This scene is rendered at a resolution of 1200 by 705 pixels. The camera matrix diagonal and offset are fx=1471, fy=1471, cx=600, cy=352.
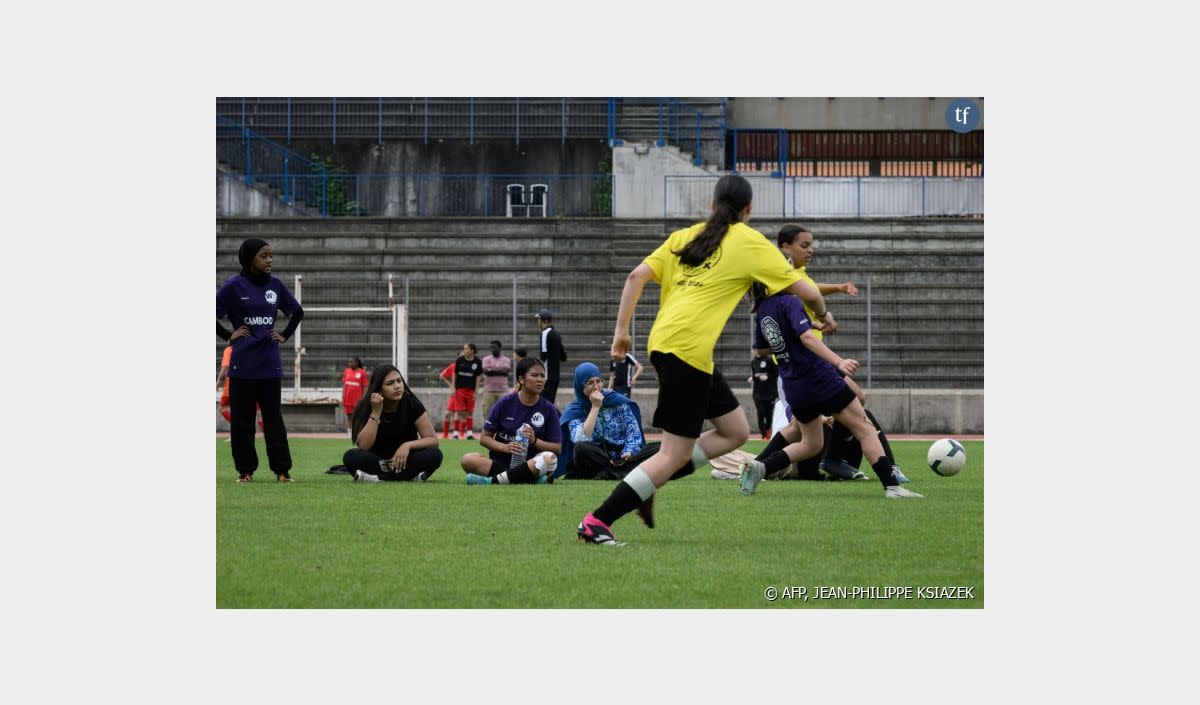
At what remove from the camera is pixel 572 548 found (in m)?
7.88

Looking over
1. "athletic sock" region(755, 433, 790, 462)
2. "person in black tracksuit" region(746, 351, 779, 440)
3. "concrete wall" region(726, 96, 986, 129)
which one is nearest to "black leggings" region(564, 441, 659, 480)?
"athletic sock" region(755, 433, 790, 462)

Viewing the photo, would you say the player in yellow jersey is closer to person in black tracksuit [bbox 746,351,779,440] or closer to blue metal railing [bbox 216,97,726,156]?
person in black tracksuit [bbox 746,351,779,440]

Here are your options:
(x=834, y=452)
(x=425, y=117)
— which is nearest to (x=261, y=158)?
(x=425, y=117)

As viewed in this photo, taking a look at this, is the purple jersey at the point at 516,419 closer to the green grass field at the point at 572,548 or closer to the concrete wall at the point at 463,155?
the green grass field at the point at 572,548

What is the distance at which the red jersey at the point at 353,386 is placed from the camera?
23.4 metres

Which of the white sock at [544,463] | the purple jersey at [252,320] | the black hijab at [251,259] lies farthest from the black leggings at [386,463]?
the black hijab at [251,259]

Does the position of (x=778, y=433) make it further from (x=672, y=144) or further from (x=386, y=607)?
(x=672, y=144)

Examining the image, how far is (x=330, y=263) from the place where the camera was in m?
31.7

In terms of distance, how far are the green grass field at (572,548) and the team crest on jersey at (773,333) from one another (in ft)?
3.75

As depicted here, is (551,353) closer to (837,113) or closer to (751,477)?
(751,477)

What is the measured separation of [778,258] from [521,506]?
3.53m

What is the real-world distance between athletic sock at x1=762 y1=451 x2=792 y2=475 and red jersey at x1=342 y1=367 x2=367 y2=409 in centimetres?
1295

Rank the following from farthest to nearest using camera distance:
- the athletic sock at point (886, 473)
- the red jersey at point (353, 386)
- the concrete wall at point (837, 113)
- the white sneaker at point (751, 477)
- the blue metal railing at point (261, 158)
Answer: the concrete wall at point (837, 113)
the blue metal railing at point (261, 158)
the red jersey at point (353, 386)
the white sneaker at point (751, 477)
the athletic sock at point (886, 473)

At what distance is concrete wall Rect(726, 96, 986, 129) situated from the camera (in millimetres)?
39406
